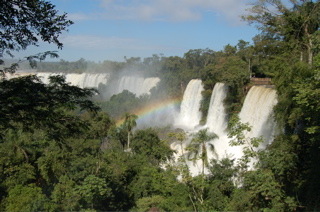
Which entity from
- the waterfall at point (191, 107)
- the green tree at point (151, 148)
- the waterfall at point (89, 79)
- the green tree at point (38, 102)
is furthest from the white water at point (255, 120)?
the waterfall at point (89, 79)

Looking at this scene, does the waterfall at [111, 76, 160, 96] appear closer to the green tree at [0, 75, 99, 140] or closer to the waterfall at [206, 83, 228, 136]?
the waterfall at [206, 83, 228, 136]

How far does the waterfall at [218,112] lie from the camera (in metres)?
24.9

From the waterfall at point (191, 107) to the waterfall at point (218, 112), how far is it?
5200 millimetres

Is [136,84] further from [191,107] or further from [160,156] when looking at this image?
[160,156]

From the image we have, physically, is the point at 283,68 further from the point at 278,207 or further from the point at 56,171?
the point at 56,171

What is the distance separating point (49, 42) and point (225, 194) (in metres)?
10.9

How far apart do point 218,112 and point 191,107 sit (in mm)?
7813

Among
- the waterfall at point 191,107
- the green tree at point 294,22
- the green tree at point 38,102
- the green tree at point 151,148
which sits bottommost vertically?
the green tree at point 151,148

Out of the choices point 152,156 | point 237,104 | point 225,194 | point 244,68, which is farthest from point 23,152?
point 244,68

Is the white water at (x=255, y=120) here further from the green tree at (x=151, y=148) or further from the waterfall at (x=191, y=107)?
the waterfall at (x=191, y=107)

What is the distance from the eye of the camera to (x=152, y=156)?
66.7ft

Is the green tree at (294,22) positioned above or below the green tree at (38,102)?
above

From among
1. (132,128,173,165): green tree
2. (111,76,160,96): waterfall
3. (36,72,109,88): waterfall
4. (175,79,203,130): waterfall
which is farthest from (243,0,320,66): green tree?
(36,72,109,88): waterfall

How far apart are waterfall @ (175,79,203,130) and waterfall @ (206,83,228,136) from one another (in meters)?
5.20
